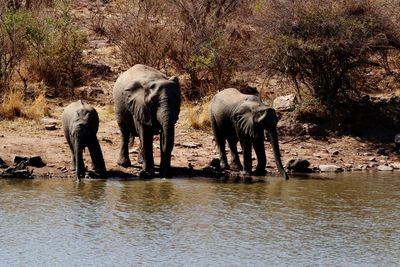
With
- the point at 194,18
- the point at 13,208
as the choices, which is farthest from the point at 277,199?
the point at 194,18

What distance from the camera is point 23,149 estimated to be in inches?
733

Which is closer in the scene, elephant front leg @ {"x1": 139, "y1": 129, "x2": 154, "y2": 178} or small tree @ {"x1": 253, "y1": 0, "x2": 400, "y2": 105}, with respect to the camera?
elephant front leg @ {"x1": 139, "y1": 129, "x2": 154, "y2": 178}

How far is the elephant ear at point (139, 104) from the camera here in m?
17.8

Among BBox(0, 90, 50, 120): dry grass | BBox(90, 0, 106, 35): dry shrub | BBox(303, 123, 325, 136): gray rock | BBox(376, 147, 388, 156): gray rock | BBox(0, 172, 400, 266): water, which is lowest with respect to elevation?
BBox(0, 172, 400, 266): water

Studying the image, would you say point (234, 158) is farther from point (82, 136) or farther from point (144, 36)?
point (144, 36)

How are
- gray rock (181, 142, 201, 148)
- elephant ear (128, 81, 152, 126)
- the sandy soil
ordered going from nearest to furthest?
elephant ear (128, 81, 152, 126) → the sandy soil → gray rock (181, 142, 201, 148)

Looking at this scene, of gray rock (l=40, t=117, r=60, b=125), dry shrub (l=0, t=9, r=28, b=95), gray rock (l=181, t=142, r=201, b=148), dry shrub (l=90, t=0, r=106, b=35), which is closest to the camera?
gray rock (l=181, t=142, r=201, b=148)

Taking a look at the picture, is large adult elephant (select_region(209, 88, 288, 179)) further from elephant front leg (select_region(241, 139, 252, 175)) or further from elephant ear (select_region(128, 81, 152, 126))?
elephant ear (select_region(128, 81, 152, 126))

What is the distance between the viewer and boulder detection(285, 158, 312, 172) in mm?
18812

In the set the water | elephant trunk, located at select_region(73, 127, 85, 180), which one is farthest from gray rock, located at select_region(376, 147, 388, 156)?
elephant trunk, located at select_region(73, 127, 85, 180)

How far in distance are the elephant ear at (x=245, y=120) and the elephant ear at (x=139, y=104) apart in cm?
170

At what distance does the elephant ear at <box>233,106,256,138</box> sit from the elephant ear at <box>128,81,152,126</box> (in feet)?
5.59

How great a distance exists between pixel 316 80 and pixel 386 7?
2297 millimetres

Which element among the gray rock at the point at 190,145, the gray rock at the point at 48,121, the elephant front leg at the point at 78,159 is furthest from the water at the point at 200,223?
the gray rock at the point at 48,121
